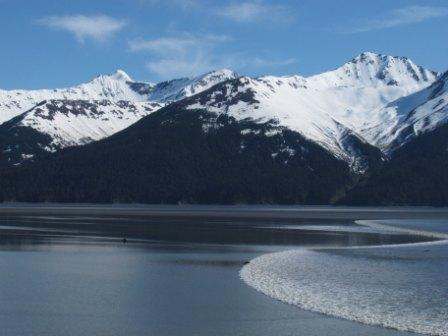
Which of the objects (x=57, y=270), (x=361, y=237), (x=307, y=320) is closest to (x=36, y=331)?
(x=307, y=320)

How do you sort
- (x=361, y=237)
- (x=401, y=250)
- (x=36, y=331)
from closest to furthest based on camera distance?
(x=36, y=331)
(x=401, y=250)
(x=361, y=237)

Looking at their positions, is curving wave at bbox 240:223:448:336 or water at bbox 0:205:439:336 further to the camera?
curving wave at bbox 240:223:448:336

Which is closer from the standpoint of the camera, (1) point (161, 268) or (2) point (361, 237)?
(1) point (161, 268)

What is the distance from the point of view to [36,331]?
1462 inches

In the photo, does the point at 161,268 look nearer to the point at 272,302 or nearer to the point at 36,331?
the point at 272,302

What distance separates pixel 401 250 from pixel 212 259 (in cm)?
2157

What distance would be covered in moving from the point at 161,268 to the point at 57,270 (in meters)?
7.89

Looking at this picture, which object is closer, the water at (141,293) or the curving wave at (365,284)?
the water at (141,293)

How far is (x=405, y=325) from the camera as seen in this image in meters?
38.7

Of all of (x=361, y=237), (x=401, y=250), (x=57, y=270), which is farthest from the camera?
(x=361, y=237)

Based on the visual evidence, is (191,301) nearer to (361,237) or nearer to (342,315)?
(342,315)

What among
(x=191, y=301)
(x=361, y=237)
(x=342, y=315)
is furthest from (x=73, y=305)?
(x=361, y=237)

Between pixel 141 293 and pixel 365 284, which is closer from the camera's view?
pixel 141 293

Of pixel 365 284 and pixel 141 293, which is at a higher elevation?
pixel 365 284
